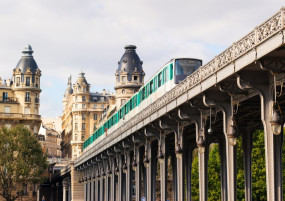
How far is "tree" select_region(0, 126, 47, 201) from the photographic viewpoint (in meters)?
110

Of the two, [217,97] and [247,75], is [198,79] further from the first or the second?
[247,75]

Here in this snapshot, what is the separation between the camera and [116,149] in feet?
223

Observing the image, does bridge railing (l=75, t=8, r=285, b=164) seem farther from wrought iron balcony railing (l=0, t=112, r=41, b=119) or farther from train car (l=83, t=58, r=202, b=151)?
wrought iron balcony railing (l=0, t=112, r=41, b=119)

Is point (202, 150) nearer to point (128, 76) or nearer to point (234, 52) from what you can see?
point (234, 52)

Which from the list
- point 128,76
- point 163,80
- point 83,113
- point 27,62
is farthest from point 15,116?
point 163,80

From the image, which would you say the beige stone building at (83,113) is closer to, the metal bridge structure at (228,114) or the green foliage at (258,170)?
the green foliage at (258,170)

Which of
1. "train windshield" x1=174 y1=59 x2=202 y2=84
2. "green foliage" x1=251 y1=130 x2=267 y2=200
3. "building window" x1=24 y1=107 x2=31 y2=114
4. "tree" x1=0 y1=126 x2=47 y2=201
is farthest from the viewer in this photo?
"building window" x1=24 y1=107 x2=31 y2=114

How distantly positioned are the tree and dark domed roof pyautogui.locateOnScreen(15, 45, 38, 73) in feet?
117

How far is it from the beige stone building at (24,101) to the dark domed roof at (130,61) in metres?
19.2

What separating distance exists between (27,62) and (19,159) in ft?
137

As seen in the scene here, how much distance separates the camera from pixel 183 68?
46.6m

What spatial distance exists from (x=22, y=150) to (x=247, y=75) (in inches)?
3394

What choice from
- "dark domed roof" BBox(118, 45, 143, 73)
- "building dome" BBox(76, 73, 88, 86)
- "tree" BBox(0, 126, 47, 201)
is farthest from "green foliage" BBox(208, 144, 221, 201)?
"building dome" BBox(76, 73, 88, 86)

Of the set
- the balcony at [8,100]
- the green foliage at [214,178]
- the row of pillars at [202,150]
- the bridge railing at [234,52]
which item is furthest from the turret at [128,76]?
the bridge railing at [234,52]
